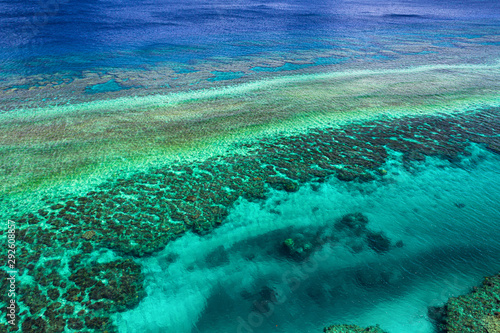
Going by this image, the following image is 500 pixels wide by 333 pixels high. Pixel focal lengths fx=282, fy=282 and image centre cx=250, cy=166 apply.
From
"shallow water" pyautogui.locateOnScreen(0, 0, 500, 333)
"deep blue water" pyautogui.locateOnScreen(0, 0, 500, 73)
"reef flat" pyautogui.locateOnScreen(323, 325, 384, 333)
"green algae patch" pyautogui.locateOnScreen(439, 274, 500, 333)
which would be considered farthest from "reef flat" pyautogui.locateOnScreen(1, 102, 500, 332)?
"deep blue water" pyautogui.locateOnScreen(0, 0, 500, 73)

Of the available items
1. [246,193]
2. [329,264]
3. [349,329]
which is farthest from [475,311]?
[246,193]

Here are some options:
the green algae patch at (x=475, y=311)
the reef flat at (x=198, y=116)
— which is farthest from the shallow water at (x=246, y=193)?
the green algae patch at (x=475, y=311)

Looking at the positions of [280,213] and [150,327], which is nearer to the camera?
[150,327]

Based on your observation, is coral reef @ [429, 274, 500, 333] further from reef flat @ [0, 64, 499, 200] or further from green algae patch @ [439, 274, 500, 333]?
reef flat @ [0, 64, 499, 200]

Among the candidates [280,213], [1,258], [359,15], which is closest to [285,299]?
[280,213]

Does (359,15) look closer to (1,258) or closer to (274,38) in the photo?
(274,38)
